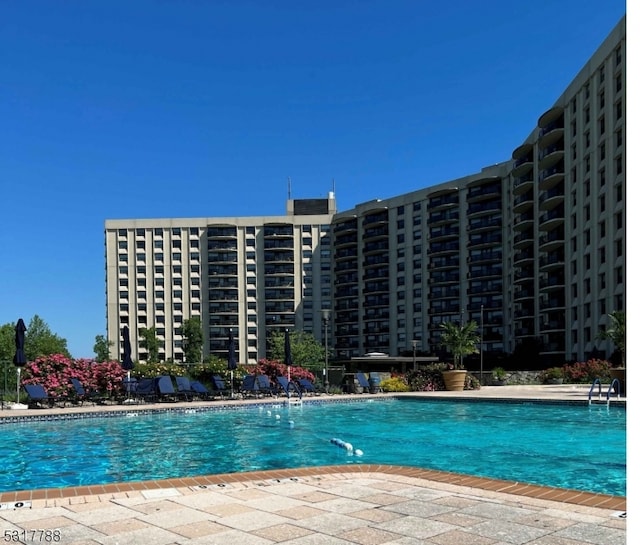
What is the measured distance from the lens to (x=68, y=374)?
71.6 feet

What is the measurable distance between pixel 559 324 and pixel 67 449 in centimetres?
5484

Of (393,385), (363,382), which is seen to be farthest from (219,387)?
(393,385)

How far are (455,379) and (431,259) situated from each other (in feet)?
185

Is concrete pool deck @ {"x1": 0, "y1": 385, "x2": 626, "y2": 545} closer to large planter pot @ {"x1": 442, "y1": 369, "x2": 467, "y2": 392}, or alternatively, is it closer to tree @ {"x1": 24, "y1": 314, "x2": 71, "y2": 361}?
large planter pot @ {"x1": 442, "y1": 369, "x2": 467, "y2": 392}

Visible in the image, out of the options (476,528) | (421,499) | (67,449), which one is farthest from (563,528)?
(67,449)

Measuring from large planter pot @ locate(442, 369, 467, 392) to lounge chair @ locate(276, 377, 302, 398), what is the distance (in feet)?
26.9

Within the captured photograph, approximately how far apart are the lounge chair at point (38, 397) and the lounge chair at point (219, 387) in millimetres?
6671

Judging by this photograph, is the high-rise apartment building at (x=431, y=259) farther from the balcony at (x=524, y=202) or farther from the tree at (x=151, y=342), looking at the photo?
the tree at (x=151, y=342)

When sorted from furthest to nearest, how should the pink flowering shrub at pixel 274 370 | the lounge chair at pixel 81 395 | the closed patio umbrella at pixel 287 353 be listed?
1. the pink flowering shrub at pixel 274 370
2. the closed patio umbrella at pixel 287 353
3. the lounge chair at pixel 81 395

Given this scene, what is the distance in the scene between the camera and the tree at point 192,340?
92500 mm

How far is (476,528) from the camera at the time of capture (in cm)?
471

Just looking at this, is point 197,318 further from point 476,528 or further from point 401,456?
point 476,528

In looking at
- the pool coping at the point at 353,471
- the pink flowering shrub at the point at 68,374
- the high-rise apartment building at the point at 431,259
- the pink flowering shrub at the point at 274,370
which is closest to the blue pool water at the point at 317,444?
the pool coping at the point at 353,471

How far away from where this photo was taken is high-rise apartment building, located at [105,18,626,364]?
170ft
